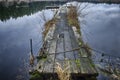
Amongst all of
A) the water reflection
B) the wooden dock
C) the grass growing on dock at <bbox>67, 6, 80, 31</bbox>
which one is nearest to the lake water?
the water reflection

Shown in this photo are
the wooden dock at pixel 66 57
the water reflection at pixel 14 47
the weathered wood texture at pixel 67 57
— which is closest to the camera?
the wooden dock at pixel 66 57

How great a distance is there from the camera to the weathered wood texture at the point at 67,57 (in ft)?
41.6

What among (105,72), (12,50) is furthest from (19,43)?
(105,72)

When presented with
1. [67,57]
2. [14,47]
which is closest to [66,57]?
[67,57]

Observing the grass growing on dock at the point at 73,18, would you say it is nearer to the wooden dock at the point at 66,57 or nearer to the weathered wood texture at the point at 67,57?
the wooden dock at the point at 66,57

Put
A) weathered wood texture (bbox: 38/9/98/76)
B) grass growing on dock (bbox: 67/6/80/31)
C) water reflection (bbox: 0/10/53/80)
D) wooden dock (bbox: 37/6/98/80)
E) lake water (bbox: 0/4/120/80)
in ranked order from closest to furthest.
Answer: wooden dock (bbox: 37/6/98/80)
weathered wood texture (bbox: 38/9/98/76)
water reflection (bbox: 0/10/53/80)
lake water (bbox: 0/4/120/80)
grass growing on dock (bbox: 67/6/80/31)

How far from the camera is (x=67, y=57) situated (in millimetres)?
14781

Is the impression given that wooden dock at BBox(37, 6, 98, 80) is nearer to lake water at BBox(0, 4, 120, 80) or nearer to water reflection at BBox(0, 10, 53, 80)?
lake water at BBox(0, 4, 120, 80)

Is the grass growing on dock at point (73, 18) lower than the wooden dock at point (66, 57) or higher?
higher

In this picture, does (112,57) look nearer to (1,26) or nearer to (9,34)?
(9,34)

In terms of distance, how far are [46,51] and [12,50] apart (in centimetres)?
763

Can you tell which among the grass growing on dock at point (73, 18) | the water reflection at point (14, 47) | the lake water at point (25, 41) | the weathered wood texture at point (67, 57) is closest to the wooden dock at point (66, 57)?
the weathered wood texture at point (67, 57)

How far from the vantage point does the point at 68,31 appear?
2242cm

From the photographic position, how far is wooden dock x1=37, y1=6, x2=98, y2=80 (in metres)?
12.5
